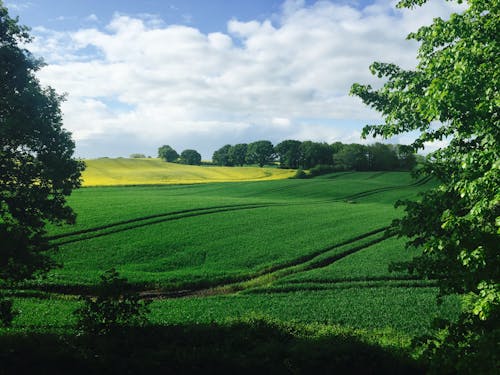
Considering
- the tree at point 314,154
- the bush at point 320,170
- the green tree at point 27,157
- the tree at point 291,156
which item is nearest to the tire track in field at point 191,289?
the green tree at point 27,157

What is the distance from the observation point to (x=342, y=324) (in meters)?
19.4

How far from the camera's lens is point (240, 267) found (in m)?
30.1

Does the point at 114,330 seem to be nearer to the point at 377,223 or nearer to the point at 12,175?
the point at 12,175

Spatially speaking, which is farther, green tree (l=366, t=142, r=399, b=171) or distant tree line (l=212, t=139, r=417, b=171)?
green tree (l=366, t=142, r=399, b=171)

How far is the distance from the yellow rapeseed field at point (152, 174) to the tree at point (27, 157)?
60293mm

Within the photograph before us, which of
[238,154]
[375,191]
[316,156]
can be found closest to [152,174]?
[375,191]

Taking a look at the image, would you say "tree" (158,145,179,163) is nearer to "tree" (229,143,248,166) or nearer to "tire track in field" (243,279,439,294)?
"tree" (229,143,248,166)

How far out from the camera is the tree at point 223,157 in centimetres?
15275

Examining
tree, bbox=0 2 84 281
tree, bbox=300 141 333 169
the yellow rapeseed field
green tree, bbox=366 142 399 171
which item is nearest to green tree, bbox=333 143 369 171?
green tree, bbox=366 142 399 171

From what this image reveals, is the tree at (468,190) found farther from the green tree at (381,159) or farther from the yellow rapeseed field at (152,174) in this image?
the green tree at (381,159)

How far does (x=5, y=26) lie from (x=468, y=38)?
18.6 metres

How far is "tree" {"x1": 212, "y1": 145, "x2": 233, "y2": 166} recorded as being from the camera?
152750 millimetres

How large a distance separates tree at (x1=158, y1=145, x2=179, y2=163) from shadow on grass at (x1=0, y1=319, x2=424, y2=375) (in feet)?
477

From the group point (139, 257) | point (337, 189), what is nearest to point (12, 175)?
point (139, 257)
